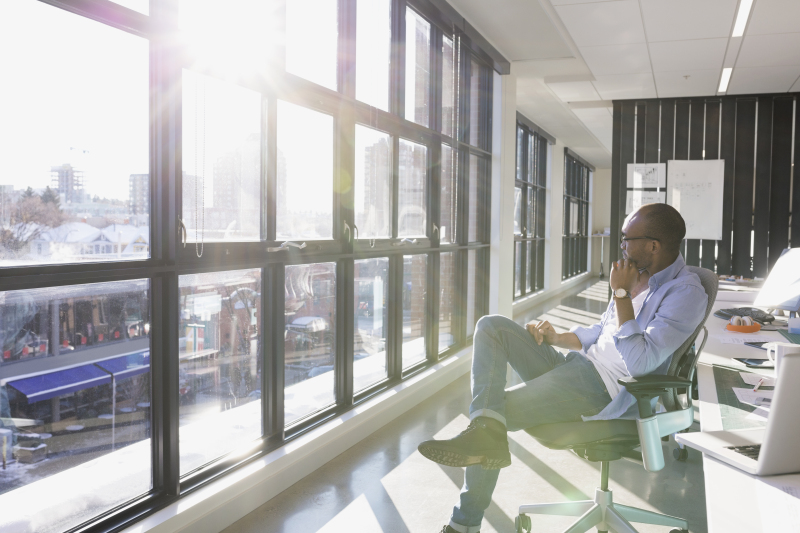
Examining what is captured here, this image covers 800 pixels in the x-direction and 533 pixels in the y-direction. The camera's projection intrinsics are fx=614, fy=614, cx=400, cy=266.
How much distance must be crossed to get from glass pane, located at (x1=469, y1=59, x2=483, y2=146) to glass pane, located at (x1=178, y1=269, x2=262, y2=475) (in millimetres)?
3391

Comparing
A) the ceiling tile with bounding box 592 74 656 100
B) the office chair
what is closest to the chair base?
the office chair

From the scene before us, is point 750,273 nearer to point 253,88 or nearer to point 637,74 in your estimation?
point 637,74

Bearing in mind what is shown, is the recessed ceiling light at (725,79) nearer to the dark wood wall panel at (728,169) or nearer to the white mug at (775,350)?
the dark wood wall panel at (728,169)

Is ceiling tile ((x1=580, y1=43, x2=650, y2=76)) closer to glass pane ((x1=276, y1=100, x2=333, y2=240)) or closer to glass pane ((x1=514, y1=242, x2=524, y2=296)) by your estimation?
glass pane ((x1=276, y1=100, x2=333, y2=240))

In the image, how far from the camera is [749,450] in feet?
4.54

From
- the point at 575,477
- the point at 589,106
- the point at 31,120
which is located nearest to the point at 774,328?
the point at 575,477

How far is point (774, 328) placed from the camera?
3.17m

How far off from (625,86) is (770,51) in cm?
175

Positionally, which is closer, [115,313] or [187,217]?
[115,313]

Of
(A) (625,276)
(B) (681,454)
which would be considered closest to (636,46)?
(B) (681,454)

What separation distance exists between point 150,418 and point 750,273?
7233 mm

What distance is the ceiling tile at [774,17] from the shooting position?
4.35m

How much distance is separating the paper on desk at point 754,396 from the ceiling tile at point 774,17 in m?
3.49

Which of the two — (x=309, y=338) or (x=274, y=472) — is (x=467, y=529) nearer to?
(x=274, y=472)
